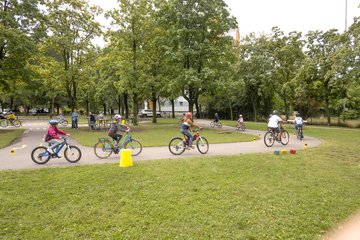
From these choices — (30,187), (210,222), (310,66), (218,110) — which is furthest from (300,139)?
(218,110)

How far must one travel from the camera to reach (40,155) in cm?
945

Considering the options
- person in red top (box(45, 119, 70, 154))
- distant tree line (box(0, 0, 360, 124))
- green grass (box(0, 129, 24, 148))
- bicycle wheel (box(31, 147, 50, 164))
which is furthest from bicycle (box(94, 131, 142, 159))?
distant tree line (box(0, 0, 360, 124))

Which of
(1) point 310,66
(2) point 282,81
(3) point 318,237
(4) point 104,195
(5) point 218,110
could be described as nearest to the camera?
(3) point 318,237

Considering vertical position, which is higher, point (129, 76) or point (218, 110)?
point (129, 76)

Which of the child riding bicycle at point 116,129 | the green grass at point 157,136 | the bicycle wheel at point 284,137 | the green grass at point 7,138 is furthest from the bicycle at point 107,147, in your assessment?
the bicycle wheel at point 284,137

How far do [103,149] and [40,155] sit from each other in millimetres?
2120

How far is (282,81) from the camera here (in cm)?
3578

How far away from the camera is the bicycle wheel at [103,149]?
10.5m

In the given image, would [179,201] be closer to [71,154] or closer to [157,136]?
[71,154]

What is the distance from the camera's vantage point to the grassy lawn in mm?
4680

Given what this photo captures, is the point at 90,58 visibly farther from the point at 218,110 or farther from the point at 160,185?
the point at 218,110

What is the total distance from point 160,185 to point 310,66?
2375cm

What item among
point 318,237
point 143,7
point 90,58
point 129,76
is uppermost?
point 143,7

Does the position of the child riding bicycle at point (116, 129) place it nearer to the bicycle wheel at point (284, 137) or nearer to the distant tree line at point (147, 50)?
the bicycle wheel at point (284, 137)
